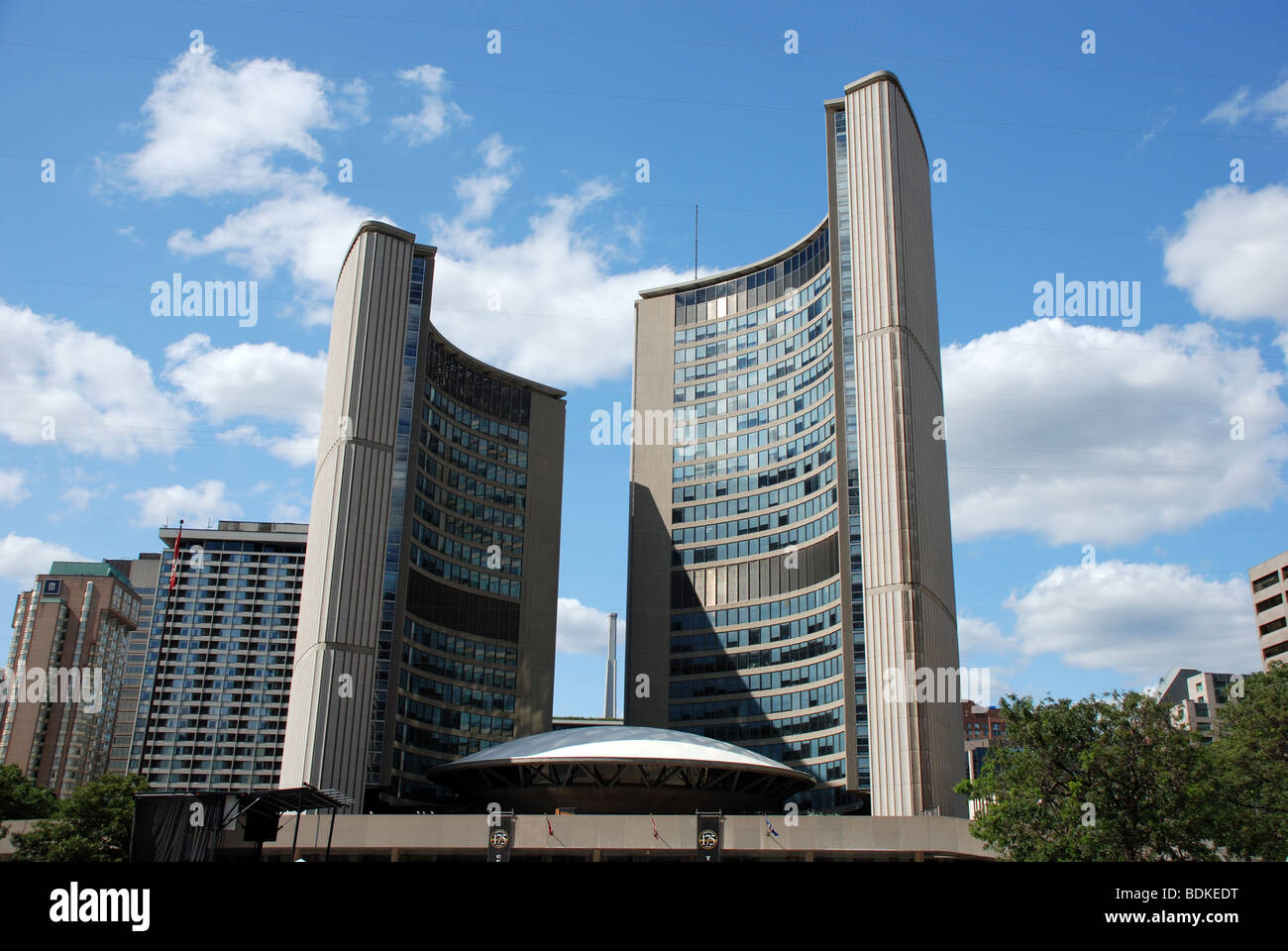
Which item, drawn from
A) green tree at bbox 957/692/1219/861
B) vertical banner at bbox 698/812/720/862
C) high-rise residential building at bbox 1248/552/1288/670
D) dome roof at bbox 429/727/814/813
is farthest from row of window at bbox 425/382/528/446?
high-rise residential building at bbox 1248/552/1288/670

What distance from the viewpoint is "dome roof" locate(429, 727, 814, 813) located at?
8112cm

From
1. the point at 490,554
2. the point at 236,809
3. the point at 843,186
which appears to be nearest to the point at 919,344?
the point at 843,186

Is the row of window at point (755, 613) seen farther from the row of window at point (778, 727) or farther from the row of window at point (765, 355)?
the row of window at point (765, 355)

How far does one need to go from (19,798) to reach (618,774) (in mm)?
54276

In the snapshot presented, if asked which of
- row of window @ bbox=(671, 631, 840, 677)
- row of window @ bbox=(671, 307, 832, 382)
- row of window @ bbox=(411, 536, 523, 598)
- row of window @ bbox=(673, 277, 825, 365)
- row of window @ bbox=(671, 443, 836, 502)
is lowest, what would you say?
row of window @ bbox=(671, 631, 840, 677)

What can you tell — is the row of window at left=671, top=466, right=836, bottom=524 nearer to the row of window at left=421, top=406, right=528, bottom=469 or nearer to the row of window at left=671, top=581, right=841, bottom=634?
the row of window at left=671, top=581, right=841, bottom=634

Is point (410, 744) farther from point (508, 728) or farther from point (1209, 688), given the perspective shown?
point (1209, 688)

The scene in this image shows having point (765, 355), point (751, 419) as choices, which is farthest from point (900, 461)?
point (765, 355)

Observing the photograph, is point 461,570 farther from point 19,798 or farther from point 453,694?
point 19,798

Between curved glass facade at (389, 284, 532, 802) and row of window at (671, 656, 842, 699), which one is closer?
row of window at (671, 656, 842, 699)

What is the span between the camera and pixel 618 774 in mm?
82375

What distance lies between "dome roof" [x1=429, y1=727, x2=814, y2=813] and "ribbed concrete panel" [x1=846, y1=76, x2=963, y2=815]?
34.7 feet
